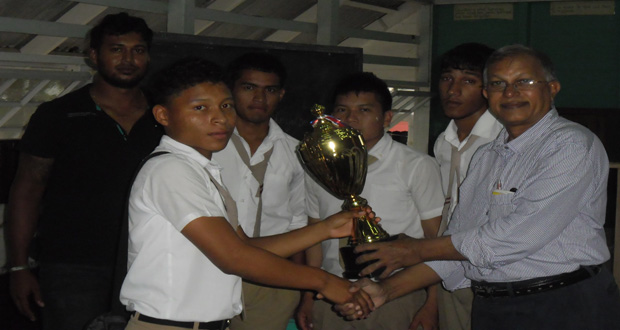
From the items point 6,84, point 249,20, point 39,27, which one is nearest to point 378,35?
point 249,20

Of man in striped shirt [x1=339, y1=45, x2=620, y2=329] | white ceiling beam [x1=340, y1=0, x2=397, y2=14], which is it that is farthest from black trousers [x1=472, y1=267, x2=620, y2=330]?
white ceiling beam [x1=340, y1=0, x2=397, y2=14]

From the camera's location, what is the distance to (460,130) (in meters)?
2.81

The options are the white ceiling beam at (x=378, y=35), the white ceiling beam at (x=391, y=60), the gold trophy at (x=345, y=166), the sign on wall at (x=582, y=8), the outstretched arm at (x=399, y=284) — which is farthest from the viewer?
the white ceiling beam at (x=391, y=60)

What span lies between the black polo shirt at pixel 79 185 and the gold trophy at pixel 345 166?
0.72 metres

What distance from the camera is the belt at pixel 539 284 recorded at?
198 centimetres

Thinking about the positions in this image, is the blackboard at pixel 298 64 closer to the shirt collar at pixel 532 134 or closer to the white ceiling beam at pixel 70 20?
→ the white ceiling beam at pixel 70 20

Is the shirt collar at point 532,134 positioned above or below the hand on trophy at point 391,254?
above

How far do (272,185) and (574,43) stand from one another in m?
3.98

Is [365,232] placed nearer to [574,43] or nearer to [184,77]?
[184,77]

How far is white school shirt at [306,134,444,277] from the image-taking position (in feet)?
8.66

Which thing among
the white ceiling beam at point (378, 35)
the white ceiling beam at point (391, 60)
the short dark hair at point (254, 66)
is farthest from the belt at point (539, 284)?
the white ceiling beam at point (391, 60)

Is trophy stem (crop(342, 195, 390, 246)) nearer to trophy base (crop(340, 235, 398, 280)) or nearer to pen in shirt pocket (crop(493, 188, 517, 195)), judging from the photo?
trophy base (crop(340, 235, 398, 280))

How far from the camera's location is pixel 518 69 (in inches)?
Result: 81.7

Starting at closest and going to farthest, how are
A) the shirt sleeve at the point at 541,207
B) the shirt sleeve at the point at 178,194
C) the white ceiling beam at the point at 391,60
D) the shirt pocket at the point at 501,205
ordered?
the shirt sleeve at the point at 178,194 → the shirt sleeve at the point at 541,207 → the shirt pocket at the point at 501,205 → the white ceiling beam at the point at 391,60
